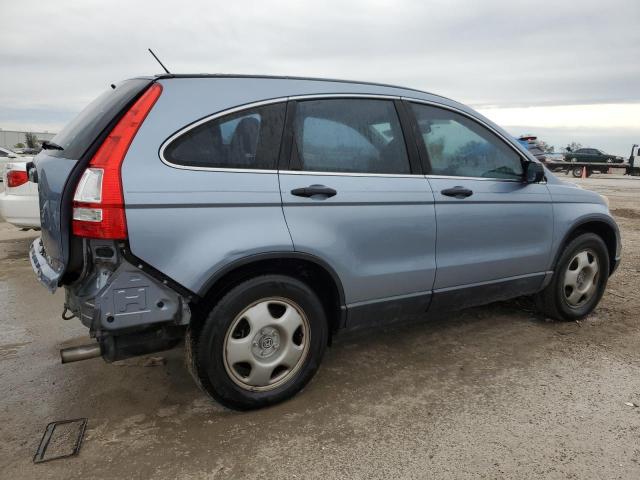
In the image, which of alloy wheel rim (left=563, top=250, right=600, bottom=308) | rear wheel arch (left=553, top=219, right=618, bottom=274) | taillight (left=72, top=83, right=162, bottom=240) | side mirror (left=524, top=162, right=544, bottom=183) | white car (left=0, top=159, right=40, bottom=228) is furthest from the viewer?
white car (left=0, top=159, right=40, bottom=228)

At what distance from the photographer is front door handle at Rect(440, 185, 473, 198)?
3.19 m

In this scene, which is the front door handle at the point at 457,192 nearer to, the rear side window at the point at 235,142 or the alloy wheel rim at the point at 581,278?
the rear side window at the point at 235,142

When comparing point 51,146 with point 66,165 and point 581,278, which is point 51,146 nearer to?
point 66,165

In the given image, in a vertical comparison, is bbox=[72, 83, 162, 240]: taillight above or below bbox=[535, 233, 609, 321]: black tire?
above

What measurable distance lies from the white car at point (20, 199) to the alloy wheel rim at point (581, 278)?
5.78 metres

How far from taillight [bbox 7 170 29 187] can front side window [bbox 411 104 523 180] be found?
5.05 metres

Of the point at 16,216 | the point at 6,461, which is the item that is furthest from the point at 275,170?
the point at 16,216

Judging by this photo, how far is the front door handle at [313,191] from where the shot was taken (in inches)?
103

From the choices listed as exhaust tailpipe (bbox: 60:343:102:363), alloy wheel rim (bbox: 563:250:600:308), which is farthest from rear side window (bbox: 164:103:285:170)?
alloy wheel rim (bbox: 563:250:600:308)

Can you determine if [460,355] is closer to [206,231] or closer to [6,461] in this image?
[206,231]

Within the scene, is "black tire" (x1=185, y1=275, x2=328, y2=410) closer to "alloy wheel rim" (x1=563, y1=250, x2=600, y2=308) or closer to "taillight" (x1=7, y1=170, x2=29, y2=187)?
"alloy wheel rim" (x1=563, y1=250, x2=600, y2=308)

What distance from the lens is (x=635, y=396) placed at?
2.95m

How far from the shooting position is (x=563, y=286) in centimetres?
405

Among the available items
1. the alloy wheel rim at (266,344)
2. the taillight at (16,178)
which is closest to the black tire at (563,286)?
the alloy wheel rim at (266,344)
